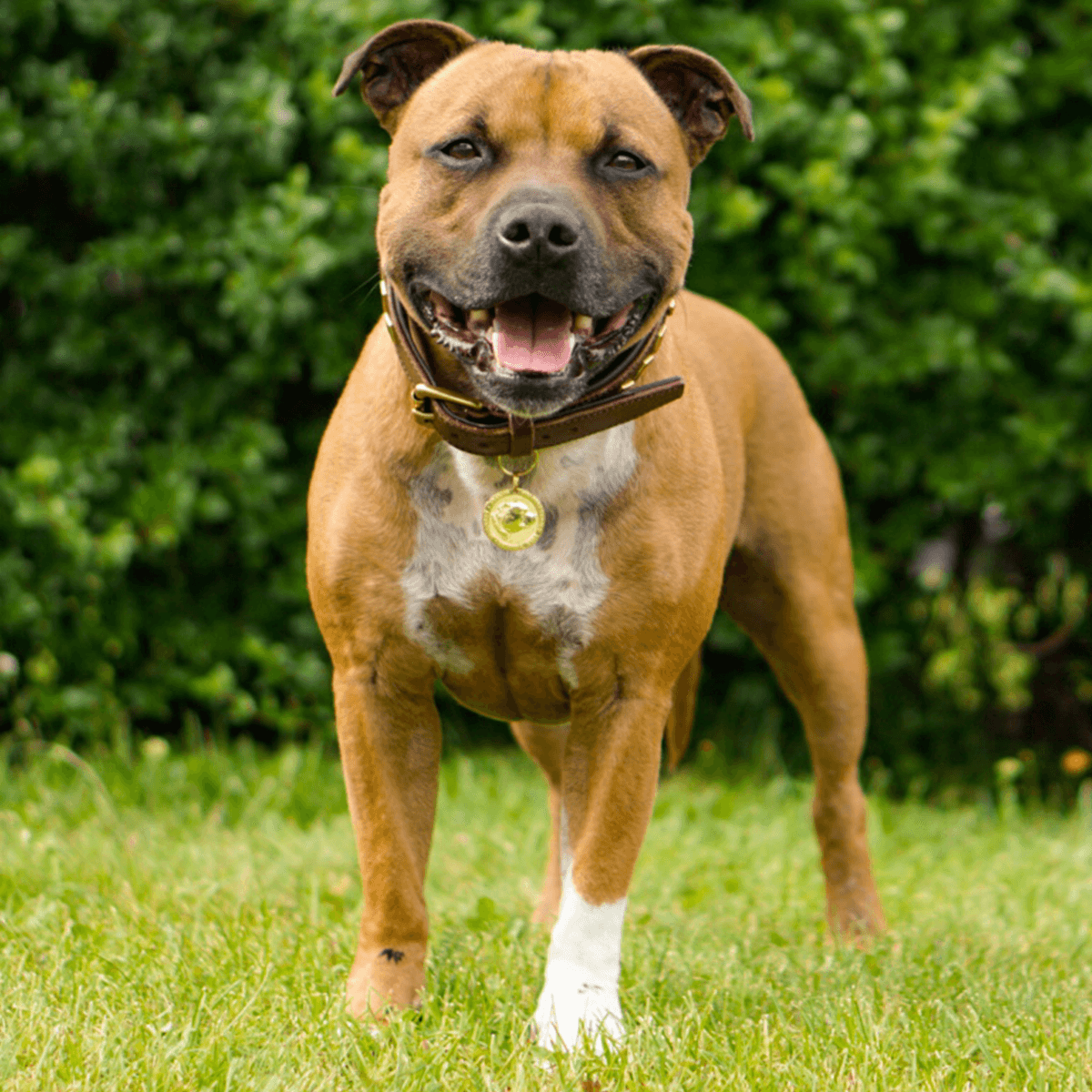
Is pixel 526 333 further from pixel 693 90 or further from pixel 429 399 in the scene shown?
pixel 693 90

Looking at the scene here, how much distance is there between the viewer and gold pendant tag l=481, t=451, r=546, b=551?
9.68ft

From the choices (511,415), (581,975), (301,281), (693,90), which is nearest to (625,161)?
(693,90)

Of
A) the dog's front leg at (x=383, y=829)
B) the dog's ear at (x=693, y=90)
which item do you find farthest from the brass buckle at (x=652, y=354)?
the dog's front leg at (x=383, y=829)

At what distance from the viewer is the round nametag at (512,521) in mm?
2949

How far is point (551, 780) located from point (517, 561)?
4.38 feet

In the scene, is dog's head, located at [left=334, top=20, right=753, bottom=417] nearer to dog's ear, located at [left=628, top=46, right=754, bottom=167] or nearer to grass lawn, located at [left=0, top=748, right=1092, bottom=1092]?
dog's ear, located at [left=628, top=46, right=754, bottom=167]

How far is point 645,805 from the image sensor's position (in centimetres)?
303

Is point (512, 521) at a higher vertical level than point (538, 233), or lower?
lower

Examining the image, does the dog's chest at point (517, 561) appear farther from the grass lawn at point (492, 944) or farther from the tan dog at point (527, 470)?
the grass lawn at point (492, 944)

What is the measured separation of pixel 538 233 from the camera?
8.71 feet

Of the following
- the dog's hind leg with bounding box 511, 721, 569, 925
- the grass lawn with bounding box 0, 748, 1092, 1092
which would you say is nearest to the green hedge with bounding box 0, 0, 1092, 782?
the grass lawn with bounding box 0, 748, 1092, 1092

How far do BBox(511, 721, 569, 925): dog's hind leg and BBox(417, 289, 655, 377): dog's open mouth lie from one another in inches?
55.8

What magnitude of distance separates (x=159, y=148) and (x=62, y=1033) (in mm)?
3401

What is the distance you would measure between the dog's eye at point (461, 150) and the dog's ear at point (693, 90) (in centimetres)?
52
